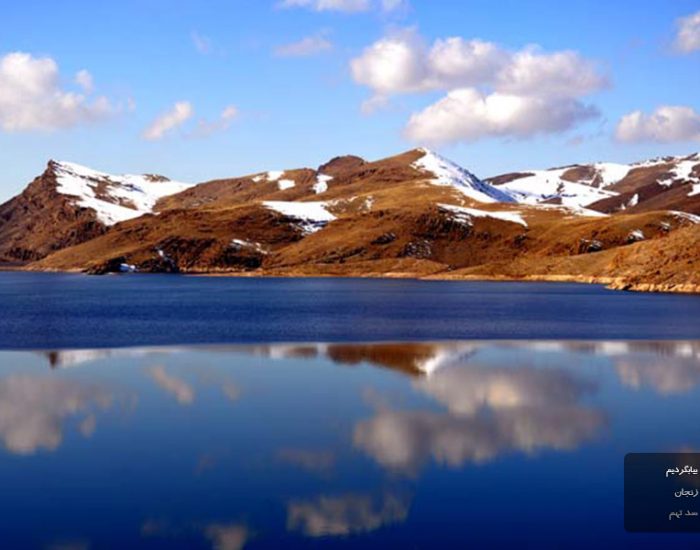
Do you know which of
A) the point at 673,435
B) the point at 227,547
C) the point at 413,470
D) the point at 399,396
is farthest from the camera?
the point at 399,396

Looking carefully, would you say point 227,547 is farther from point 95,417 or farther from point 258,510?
point 95,417

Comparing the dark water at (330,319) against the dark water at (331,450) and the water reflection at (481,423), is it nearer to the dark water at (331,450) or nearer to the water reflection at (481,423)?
the dark water at (331,450)

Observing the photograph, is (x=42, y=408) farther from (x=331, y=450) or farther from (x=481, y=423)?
(x=481, y=423)

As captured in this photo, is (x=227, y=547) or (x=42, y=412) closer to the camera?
(x=227, y=547)

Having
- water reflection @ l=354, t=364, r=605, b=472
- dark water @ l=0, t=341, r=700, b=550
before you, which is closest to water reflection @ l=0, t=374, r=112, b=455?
dark water @ l=0, t=341, r=700, b=550

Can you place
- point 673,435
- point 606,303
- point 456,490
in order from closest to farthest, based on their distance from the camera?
point 456,490 → point 673,435 → point 606,303

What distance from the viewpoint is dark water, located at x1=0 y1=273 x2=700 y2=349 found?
212 ft

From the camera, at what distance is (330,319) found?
8212 cm

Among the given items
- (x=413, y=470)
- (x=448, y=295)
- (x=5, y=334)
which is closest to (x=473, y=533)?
(x=413, y=470)

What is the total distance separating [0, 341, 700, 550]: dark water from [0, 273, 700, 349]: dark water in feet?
58.7

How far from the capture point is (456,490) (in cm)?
2292

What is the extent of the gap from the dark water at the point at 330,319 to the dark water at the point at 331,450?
17.9m

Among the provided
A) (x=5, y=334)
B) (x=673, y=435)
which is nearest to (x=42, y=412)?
(x=673, y=435)

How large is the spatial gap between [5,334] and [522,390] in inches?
1668
